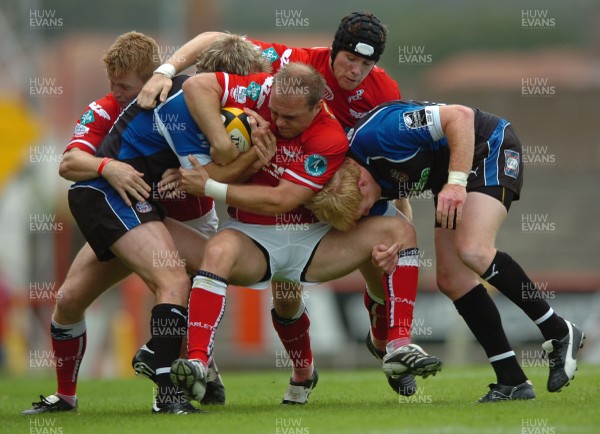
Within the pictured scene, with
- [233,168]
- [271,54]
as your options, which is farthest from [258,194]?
[271,54]

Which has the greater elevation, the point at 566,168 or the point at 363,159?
the point at 363,159

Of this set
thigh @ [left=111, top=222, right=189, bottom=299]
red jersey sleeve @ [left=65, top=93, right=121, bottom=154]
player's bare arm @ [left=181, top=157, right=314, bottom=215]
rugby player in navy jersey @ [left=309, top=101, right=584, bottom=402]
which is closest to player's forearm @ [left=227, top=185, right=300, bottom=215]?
player's bare arm @ [left=181, top=157, right=314, bottom=215]

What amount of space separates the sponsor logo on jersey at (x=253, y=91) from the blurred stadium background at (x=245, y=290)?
5.60 m

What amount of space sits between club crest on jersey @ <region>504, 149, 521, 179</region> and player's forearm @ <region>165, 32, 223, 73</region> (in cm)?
207

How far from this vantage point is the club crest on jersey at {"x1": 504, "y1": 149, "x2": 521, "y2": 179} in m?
7.14

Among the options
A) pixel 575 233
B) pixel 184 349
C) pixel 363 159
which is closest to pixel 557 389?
pixel 363 159

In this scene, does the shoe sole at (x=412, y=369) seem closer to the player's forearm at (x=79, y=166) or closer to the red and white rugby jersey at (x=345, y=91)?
the red and white rugby jersey at (x=345, y=91)

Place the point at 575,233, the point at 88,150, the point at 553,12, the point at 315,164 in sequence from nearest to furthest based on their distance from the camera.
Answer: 1. the point at 315,164
2. the point at 88,150
3. the point at 575,233
4. the point at 553,12

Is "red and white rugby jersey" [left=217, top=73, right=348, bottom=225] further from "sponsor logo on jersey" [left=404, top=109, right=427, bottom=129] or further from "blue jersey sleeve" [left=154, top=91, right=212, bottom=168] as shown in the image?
"sponsor logo on jersey" [left=404, top=109, right=427, bottom=129]

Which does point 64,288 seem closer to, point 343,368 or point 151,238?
point 151,238

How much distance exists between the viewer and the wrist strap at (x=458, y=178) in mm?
6664

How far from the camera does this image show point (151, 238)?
685 centimetres

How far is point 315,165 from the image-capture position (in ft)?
22.2

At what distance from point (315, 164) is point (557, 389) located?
2.02 meters
